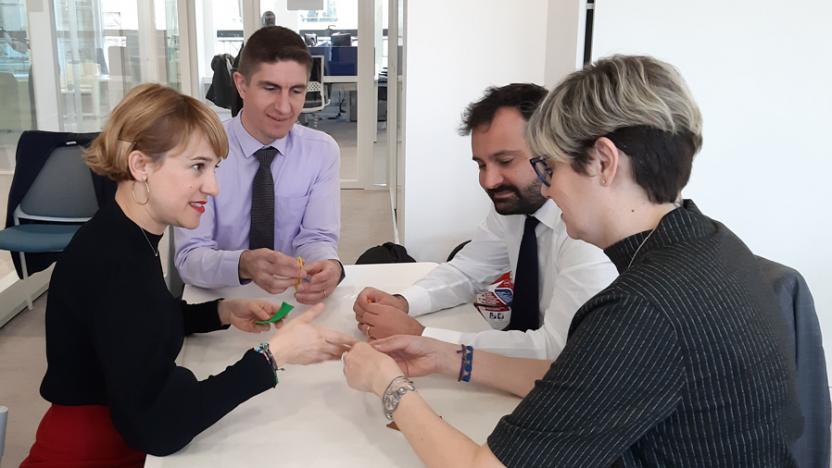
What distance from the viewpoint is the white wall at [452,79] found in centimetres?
333

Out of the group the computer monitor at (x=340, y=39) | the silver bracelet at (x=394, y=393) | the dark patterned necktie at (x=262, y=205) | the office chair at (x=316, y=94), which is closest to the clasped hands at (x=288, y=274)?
the dark patterned necktie at (x=262, y=205)

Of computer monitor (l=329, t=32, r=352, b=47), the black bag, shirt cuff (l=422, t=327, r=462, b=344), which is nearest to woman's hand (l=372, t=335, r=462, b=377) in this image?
shirt cuff (l=422, t=327, r=462, b=344)

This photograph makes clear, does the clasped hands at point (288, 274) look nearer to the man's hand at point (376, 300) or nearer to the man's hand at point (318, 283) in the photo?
the man's hand at point (318, 283)

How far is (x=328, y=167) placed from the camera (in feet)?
8.55

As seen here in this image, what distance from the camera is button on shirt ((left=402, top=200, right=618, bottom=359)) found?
161 centimetres

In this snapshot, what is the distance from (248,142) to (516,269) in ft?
3.45

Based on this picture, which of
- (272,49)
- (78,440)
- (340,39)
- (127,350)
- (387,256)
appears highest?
(340,39)

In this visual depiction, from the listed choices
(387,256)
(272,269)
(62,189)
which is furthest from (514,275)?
(62,189)

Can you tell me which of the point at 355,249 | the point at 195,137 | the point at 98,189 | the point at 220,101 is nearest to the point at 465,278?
the point at 195,137

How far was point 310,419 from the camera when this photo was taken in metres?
1.41

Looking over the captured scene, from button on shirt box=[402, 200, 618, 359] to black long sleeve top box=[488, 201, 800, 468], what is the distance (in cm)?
52

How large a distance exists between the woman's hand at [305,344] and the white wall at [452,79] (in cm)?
198

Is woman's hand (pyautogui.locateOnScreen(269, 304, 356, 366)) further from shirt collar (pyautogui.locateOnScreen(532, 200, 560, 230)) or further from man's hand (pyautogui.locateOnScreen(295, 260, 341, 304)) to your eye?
shirt collar (pyautogui.locateOnScreen(532, 200, 560, 230))

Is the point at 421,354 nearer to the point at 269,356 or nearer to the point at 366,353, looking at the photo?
the point at 366,353
